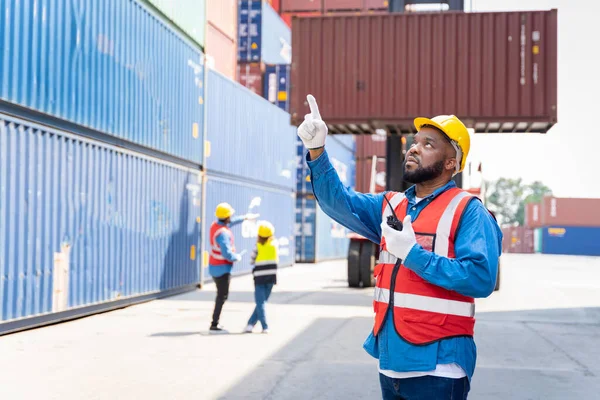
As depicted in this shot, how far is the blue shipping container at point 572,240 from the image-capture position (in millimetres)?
64562

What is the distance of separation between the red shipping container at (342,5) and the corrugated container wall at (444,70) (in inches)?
814

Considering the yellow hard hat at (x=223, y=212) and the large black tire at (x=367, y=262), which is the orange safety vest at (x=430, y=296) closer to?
the yellow hard hat at (x=223, y=212)

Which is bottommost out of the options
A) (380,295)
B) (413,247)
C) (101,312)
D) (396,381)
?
(101,312)

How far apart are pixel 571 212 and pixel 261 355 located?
6163cm

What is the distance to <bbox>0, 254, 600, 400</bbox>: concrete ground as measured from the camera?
6504 millimetres

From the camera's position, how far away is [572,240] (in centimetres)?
6506

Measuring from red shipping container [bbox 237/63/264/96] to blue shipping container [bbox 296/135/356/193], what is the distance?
9.29 feet

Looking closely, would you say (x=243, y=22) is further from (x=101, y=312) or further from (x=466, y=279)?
(x=466, y=279)

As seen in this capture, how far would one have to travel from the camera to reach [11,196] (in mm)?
9336

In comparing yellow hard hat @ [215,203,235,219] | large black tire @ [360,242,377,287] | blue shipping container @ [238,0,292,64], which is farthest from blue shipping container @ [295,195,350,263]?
yellow hard hat @ [215,203,235,219]

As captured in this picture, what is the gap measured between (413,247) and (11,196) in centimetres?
778

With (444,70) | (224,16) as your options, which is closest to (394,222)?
(444,70)

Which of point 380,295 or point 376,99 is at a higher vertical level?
point 376,99

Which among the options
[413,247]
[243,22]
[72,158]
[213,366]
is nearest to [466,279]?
[413,247]
